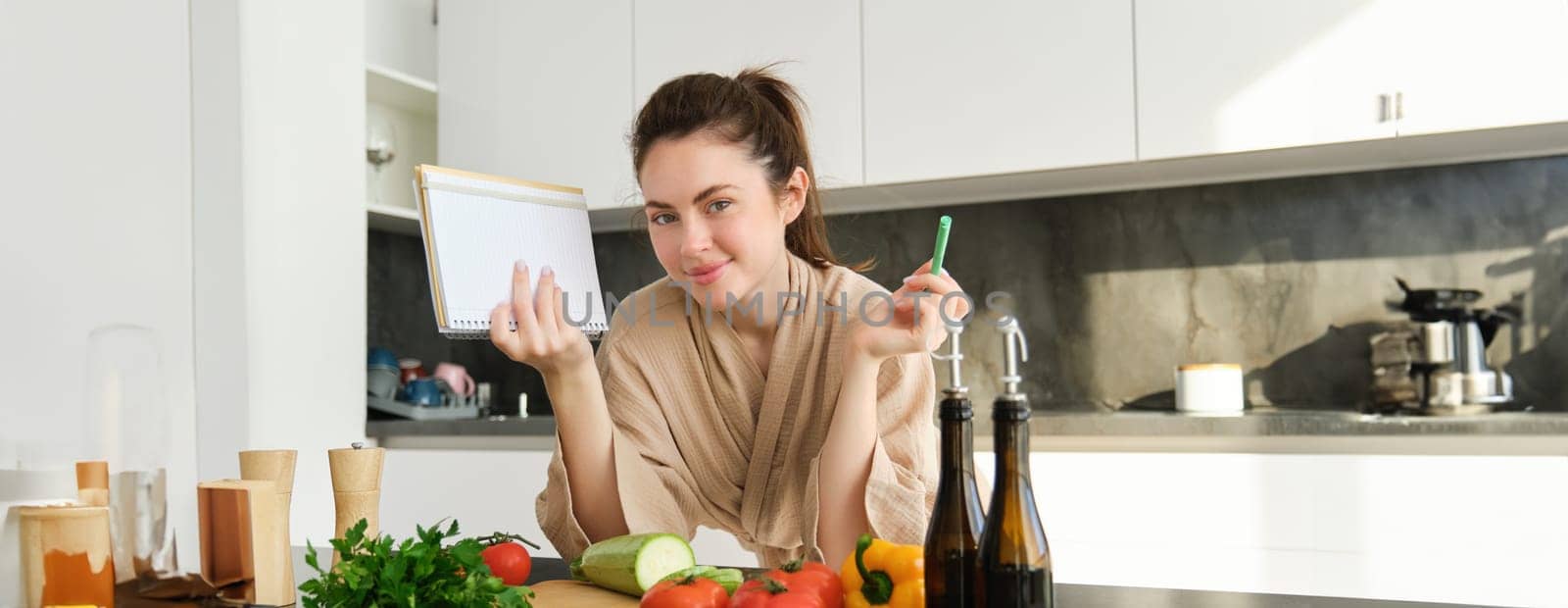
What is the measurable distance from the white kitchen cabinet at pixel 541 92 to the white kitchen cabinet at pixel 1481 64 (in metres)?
1.77

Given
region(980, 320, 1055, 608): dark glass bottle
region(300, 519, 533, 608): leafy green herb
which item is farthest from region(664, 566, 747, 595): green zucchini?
region(980, 320, 1055, 608): dark glass bottle

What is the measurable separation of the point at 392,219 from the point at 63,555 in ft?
7.73

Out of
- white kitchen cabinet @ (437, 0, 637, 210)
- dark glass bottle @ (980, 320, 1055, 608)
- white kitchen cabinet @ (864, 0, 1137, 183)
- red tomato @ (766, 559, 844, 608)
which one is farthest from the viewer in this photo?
white kitchen cabinet @ (437, 0, 637, 210)

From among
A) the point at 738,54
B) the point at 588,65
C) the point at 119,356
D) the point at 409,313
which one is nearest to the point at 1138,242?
the point at 738,54

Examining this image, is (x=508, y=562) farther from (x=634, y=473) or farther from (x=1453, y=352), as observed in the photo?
(x=1453, y=352)

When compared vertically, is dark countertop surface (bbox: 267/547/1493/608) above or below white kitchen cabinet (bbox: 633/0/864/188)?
below

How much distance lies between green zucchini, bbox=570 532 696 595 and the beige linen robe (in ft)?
1.02

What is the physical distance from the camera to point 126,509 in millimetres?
968

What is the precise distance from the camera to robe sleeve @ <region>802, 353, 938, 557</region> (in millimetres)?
1321

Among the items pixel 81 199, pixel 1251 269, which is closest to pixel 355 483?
pixel 81 199

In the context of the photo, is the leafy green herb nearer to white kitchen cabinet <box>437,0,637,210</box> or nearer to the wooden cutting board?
the wooden cutting board

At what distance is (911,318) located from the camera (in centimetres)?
128

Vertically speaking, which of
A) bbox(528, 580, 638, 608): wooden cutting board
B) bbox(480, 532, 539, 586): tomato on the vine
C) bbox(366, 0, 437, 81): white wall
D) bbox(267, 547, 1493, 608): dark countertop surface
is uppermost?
bbox(366, 0, 437, 81): white wall

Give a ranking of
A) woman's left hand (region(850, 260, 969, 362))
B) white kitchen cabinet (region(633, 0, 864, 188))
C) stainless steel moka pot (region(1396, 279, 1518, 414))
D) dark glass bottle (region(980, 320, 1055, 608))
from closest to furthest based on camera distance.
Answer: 1. dark glass bottle (region(980, 320, 1055, 608))
2. woman's left hand (region(850, 260, 969, 362))
3. stainless steel moka pot (region(1396, 279, 1518, 414))
4. white kitchen cabinet (region(633, 0, 864, 188))
